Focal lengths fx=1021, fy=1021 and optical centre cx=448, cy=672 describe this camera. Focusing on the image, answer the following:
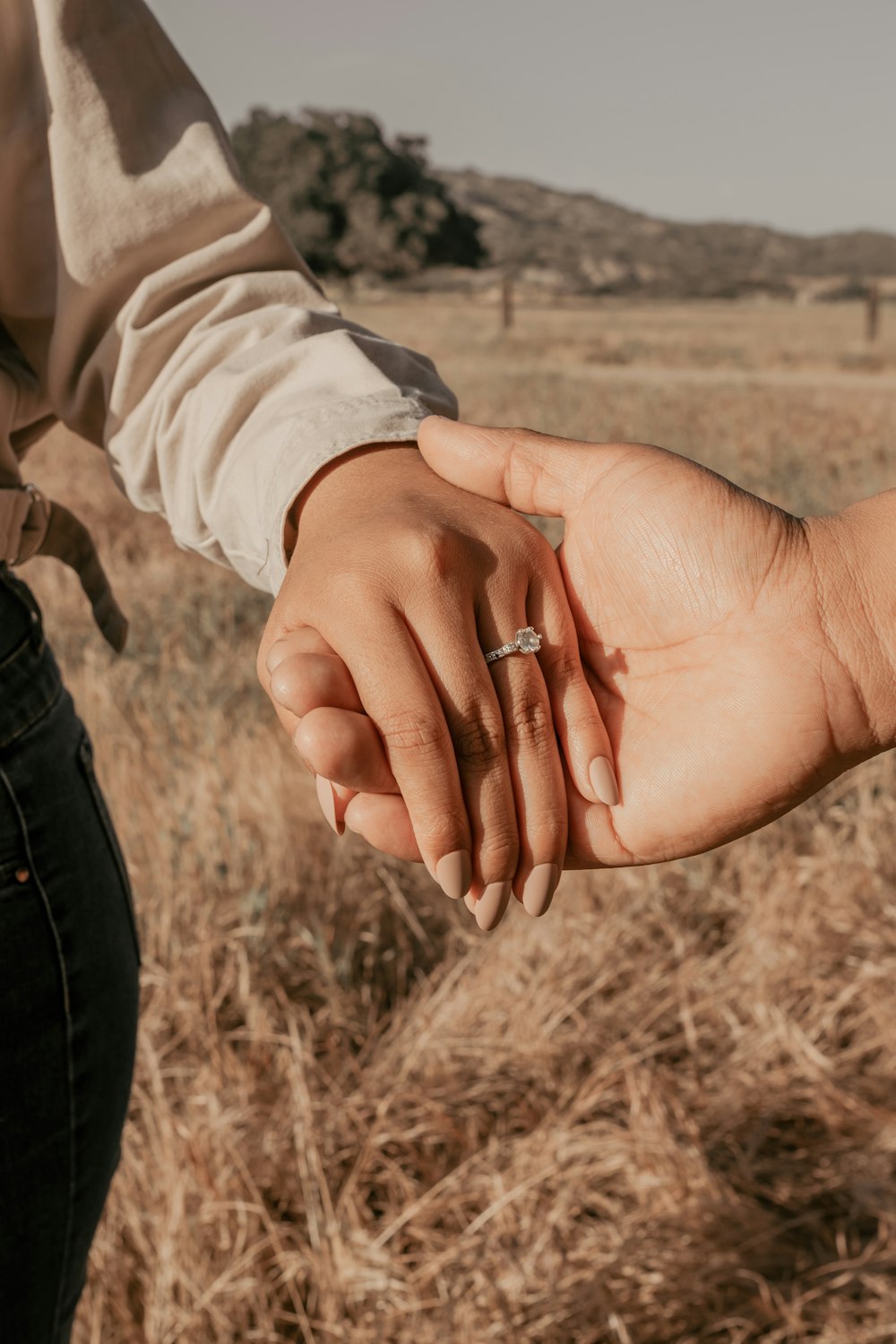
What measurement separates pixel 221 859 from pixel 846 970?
1.33m

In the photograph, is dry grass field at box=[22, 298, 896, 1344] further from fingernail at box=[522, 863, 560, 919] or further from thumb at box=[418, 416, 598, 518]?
thumb at box=[418, 416, 598, 518]

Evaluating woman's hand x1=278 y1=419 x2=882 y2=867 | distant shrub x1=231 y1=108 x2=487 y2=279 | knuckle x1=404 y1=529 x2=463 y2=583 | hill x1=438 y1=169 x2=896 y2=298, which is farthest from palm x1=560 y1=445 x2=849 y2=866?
hill x1=438 y1=169 x2=896 y2=298

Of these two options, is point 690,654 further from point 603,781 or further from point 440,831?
point 440,831

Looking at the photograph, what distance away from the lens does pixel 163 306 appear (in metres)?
1.04

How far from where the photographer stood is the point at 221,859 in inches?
87.6

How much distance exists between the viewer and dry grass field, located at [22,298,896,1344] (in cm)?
150

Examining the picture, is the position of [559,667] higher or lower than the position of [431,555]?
lower

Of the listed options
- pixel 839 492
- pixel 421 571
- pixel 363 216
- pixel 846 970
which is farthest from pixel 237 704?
pixel 363 216

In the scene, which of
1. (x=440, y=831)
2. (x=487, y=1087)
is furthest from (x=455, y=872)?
(x=487, y=1087)

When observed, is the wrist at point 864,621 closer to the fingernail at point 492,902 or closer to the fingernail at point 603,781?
the fingernail at point 603,781

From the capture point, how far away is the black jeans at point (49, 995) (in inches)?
36.4

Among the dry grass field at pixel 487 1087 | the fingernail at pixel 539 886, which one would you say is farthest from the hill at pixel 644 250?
the fingernail at pixel 539 886

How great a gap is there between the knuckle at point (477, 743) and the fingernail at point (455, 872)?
0.07 m

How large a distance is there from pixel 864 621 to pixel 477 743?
0.34 metres
